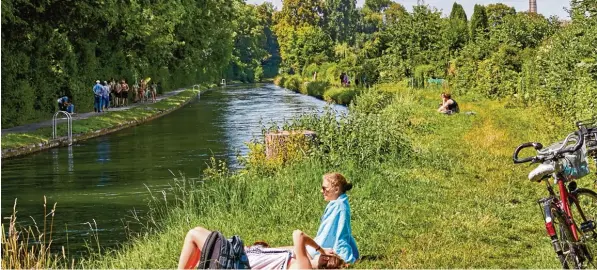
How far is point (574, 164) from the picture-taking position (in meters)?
6.90

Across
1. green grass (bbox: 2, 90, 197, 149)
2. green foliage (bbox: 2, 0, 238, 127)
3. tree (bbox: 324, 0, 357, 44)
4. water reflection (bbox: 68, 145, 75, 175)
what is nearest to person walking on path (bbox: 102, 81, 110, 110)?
green foliage (bbox: 2, 0, 238, 127)

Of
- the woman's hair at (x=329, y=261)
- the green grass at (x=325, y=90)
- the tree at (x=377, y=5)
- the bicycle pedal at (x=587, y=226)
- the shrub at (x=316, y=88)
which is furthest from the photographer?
the tree at (x=377, y=5)

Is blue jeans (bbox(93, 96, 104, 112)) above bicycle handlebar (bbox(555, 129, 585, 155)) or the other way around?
the other way around

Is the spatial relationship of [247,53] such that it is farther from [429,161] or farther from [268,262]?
[268,262]

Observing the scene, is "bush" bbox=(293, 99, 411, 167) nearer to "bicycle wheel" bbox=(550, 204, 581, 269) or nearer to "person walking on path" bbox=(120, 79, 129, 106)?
"bicycle wheel" bbox=(550, 204, 581, 269)

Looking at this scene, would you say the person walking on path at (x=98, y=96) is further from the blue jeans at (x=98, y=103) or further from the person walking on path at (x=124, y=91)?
the person walking on path at (x=124, y=91)

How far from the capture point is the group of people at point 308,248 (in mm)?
7336

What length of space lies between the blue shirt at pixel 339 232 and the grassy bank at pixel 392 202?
22cm

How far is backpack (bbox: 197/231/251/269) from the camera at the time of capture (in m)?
7.01

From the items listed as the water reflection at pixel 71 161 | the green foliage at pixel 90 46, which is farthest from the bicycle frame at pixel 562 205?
the green foliage at pixel 90 46

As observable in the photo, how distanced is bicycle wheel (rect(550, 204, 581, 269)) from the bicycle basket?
0.28 metres

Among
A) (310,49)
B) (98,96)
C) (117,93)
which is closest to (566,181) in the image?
(98,96)

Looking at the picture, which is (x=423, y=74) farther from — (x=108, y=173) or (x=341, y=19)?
(x=341, y=19)

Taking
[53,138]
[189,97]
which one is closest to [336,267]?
[53,138]
